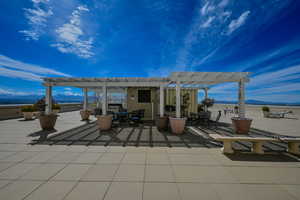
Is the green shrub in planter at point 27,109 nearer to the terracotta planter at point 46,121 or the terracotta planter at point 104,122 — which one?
the terracotta planter at point 46,121

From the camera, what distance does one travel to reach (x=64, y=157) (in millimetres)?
3068

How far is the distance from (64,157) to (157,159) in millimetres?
2502

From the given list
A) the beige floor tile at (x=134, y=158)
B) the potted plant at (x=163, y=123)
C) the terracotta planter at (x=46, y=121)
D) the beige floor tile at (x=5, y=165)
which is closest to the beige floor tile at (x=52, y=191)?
the beige floor tile at (x=134, y=158)

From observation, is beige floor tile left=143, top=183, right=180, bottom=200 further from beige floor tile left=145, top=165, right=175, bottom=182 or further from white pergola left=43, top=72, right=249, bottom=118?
white pergola left=43, top=72, right=249, bottom=118

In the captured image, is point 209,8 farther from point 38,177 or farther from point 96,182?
point 38,177

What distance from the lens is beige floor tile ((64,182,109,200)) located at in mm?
1773

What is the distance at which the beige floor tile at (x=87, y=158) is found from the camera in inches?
113

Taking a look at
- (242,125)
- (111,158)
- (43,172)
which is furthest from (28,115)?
(242,125)

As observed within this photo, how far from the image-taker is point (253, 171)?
2520 mm

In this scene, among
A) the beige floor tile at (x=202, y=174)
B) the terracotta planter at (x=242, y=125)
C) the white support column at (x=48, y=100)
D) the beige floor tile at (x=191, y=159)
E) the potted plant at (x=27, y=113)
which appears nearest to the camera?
the beige floor tile at (x=202, y=174)

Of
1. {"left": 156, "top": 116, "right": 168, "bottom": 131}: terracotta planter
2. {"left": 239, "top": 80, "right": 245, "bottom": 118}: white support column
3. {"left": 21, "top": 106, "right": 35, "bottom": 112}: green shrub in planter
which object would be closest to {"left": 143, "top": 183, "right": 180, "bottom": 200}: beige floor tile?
{"left": 156, "top": 116, "right": 168, "bottom": 131}: terracotta planter

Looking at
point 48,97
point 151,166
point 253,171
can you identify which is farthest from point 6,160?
point 253,171

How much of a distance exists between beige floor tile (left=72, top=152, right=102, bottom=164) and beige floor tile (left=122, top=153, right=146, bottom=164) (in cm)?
78

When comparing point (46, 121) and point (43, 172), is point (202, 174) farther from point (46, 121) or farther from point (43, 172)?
point (46, 121)
